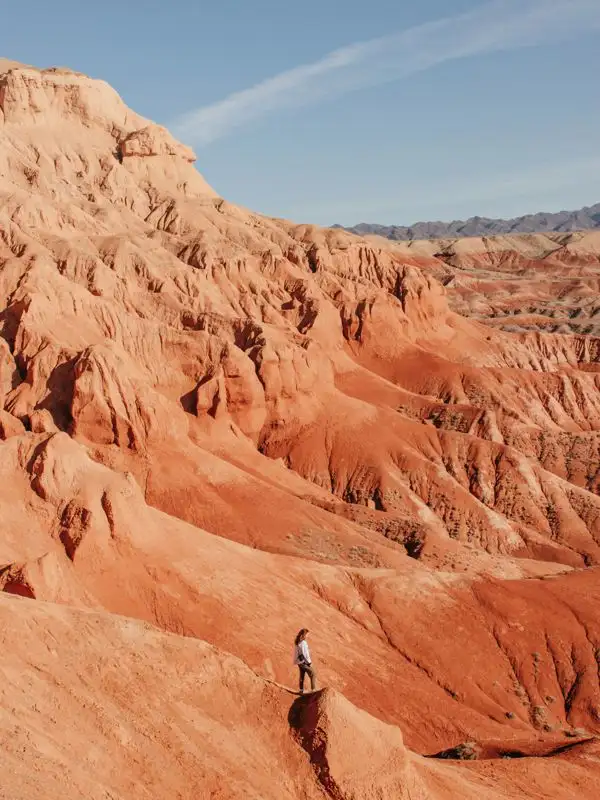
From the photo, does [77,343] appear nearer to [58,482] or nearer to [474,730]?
[58,482]

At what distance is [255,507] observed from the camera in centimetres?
4269

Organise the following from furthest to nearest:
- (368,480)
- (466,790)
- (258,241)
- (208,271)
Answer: (258,241)
(208,271)
(368,480)
(466,790)

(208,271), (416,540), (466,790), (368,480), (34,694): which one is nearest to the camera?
(34,694)

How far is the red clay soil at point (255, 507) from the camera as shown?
1745 cm

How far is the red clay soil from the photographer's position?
17453mm

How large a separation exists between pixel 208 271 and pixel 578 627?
42.7m

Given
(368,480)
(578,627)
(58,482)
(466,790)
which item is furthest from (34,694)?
(368,480)

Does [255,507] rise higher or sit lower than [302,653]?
lower

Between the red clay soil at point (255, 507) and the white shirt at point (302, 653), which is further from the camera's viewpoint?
the white shirt at point (302, 653)

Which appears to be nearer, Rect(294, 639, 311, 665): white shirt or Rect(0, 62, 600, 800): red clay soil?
Rect(0, 62, 600, 800): red clay soil

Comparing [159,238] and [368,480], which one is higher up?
[159,238]

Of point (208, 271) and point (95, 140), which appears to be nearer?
point (208, 271)

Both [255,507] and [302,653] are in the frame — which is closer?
[302,653]

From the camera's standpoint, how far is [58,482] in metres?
30.1
